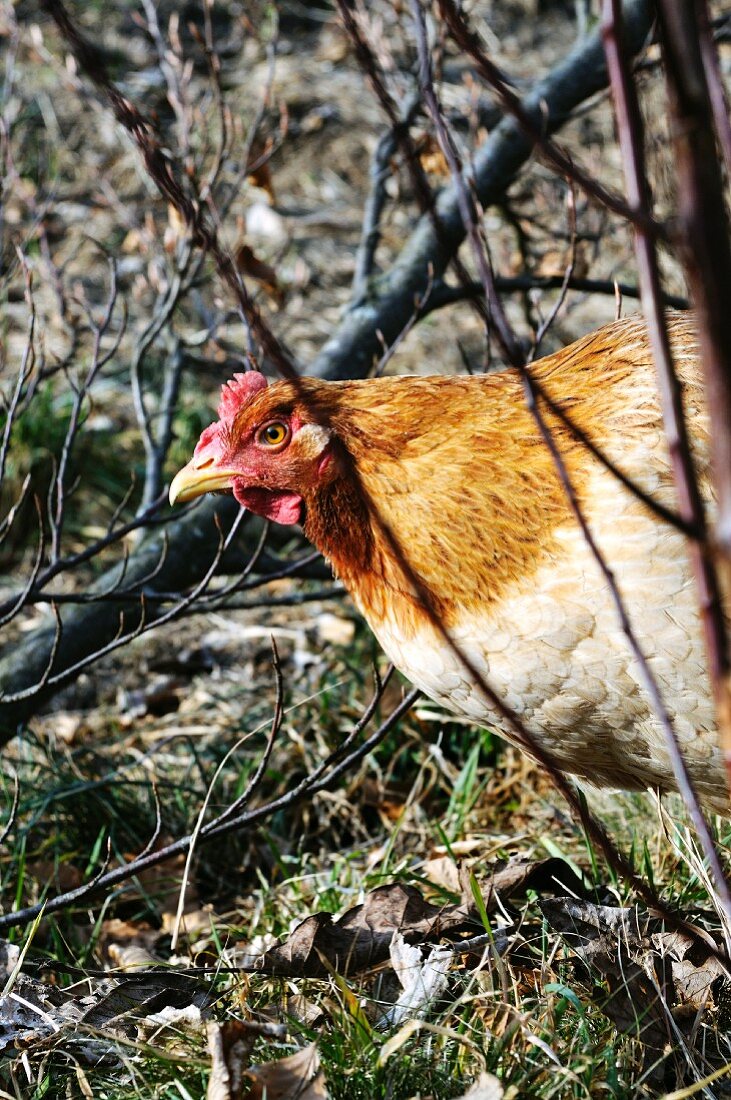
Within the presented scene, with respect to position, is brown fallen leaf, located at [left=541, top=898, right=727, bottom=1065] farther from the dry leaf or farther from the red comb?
the red comb

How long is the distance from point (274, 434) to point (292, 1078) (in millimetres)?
1289

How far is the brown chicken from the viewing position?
199cm

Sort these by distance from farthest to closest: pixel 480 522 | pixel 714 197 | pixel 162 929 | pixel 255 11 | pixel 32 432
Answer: pixel 255 11, pixel 32 432, pixel 162 929, pixel 480 522, pixel 714 197

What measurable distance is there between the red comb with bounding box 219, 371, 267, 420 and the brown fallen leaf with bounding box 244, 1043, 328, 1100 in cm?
134

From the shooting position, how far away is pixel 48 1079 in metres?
2.00

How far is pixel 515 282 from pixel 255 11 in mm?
4891

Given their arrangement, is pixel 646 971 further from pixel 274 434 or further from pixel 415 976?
pixel 274 434

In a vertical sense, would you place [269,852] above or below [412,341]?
below

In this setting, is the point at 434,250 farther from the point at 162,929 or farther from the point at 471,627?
the point at 162,929

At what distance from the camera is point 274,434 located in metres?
2.38

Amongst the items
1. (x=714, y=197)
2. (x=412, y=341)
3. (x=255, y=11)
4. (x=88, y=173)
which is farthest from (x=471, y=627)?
(x=255, y=11)

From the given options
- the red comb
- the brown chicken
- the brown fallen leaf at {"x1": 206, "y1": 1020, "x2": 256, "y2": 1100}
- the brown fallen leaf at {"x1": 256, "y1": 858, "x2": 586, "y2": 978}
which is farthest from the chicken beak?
the brown fallen leaf at {"x1": 206, "y1": 1020, "x2": 256, "y2": 1100}

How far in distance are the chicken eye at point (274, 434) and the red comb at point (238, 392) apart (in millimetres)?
95

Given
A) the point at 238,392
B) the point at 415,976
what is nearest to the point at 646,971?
the point at 415,976
